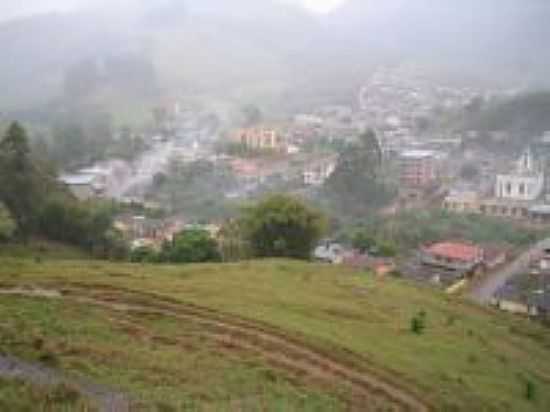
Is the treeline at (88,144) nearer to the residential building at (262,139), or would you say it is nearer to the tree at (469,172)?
the residential building at (262,139)

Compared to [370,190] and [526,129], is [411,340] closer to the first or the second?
[370,190]

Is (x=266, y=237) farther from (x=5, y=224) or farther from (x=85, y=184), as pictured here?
(x=85, y=184)

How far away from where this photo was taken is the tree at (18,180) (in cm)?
4231

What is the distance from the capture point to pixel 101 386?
15664 mm

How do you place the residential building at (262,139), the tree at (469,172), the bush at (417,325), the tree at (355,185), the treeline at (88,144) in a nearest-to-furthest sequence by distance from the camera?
the bush at (417,325) < the tree at (355,185) < the tree at (469,172) < the treeline at (88,144) < the residential building at (262,139)

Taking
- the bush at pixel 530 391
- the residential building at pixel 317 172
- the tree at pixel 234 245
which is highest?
the residential building at pixel 317 172

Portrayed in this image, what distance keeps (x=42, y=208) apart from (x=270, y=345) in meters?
26.6

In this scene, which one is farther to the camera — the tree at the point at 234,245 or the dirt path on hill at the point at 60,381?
the tree at the point at 234,245

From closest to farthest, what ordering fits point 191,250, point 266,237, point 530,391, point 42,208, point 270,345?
point 270,345, point 530,391, point 191,250, point 266,237, point 42,208

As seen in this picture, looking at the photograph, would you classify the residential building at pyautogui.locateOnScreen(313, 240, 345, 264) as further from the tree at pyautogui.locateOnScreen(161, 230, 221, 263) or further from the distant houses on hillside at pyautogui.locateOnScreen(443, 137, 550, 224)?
the distant houses on hillside at pyautogui.locateOnScreen(443, 137, 550, 224)

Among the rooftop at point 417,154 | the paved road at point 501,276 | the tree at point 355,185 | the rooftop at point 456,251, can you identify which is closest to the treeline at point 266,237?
the paved road at point 501,276

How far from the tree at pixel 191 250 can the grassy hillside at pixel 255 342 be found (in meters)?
9.09

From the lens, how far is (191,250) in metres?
40.7

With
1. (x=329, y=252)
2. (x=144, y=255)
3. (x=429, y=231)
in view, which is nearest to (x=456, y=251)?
(x=329, y=252)
